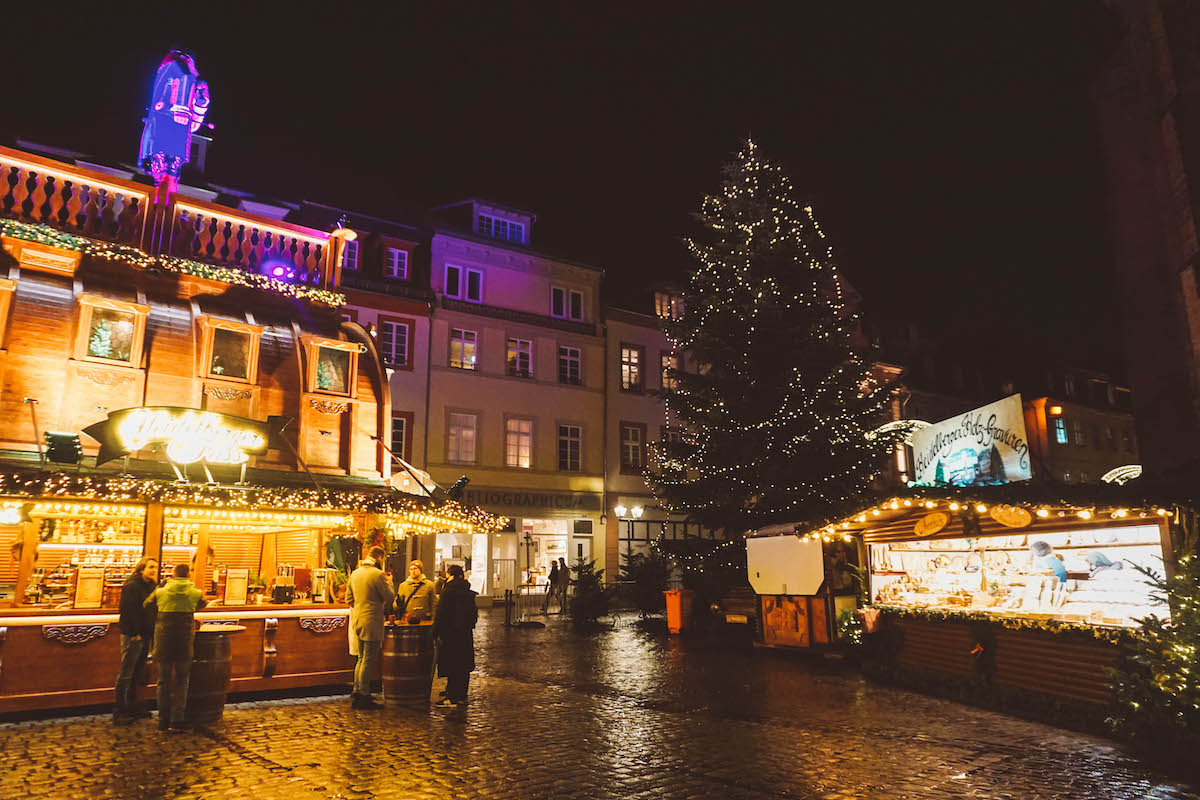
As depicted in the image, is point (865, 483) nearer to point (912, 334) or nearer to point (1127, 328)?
point (1127, 328)

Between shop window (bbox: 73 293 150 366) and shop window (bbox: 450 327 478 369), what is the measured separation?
18455 millimetres

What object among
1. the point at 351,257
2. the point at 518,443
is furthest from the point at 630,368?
the point at 351,257

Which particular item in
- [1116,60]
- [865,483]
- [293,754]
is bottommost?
[293,754]

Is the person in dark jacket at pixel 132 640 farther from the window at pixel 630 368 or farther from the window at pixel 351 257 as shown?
the window at pixel 630 368

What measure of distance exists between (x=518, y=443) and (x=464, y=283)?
6.57 meters

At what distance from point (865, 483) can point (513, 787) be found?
16.0m

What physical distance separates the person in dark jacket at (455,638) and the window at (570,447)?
877 inches

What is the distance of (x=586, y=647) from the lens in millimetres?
18109

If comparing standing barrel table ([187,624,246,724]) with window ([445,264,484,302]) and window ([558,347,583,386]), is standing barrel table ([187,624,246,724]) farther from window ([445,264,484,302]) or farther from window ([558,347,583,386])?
window ([558,347,583,386])

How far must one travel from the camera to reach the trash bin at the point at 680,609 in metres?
21.0

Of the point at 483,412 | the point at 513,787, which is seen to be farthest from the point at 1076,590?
the point at 483,412

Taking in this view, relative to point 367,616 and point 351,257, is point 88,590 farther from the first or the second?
point 351,257

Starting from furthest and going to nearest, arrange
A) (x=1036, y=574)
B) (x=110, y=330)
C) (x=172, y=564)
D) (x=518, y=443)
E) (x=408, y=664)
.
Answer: (x=518, y=443), (x=172, y=564), (x=110, y=330), (x=1036, y=574), (x=408, y=664)

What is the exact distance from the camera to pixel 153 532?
11281 mm
